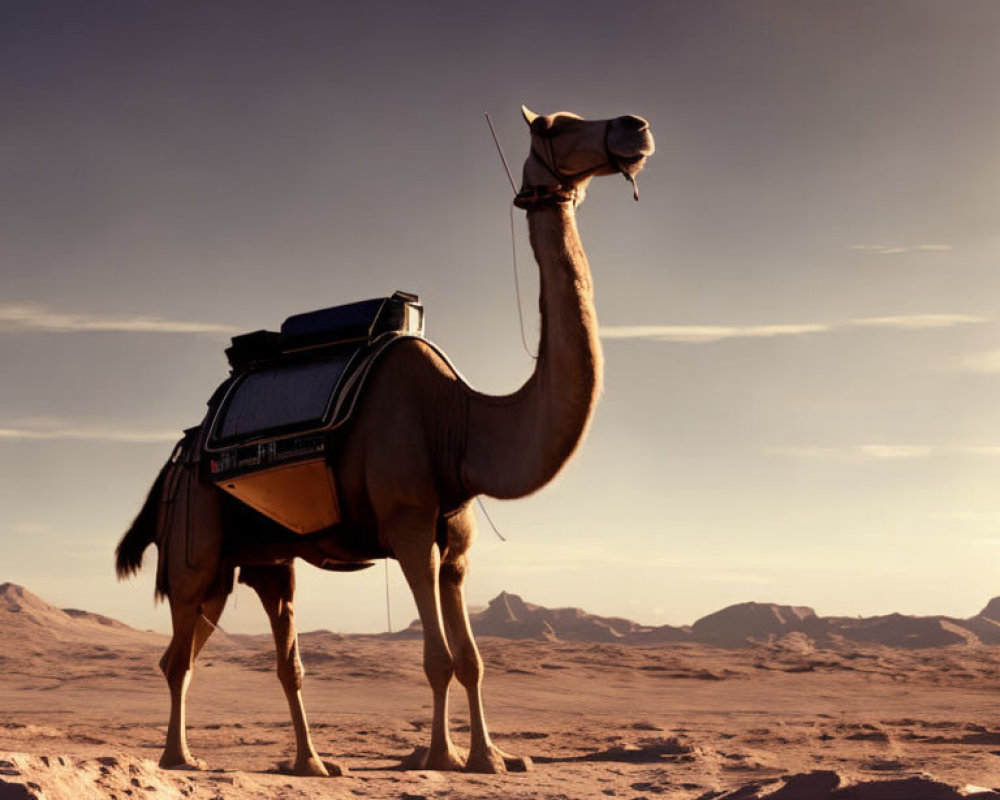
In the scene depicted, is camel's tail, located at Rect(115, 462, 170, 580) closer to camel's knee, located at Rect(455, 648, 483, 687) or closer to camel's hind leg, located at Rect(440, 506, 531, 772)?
camel's hind leg, located at Rect(440, 506, 531, 772)

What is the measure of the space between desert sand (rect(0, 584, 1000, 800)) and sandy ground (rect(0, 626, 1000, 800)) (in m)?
0.04

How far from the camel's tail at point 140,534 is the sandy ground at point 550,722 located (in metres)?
1.85

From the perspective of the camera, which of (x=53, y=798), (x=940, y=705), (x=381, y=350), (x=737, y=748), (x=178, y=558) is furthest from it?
(x=940, y=705)

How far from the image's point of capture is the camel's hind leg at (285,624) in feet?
32.1

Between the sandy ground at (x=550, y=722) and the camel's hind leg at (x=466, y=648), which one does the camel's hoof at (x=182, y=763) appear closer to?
the sandy ground at (x=550, y=722)

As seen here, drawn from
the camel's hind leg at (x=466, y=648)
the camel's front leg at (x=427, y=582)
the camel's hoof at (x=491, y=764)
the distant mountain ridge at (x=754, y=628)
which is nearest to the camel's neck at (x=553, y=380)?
the camel's front leg at (x=427, y=582)

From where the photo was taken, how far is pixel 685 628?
48.2 meters

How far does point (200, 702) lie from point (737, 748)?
12183 millimetres

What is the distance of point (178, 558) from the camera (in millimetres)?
10039

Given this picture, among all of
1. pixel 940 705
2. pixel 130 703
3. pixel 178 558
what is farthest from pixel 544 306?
pixel 130 703

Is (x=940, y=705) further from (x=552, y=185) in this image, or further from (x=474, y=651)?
(x=552, y=185)

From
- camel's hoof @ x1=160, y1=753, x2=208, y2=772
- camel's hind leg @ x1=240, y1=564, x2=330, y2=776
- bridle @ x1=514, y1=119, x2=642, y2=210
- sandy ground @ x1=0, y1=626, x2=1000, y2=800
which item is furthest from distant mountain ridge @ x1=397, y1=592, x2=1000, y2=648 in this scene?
bridle @ x1=514, y1=119, x2=642, y2=210

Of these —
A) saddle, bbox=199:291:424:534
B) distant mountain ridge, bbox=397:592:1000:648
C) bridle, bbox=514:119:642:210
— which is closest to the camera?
bridle, bbox=514:119:642:210

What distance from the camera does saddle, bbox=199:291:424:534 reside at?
902 centimetres
